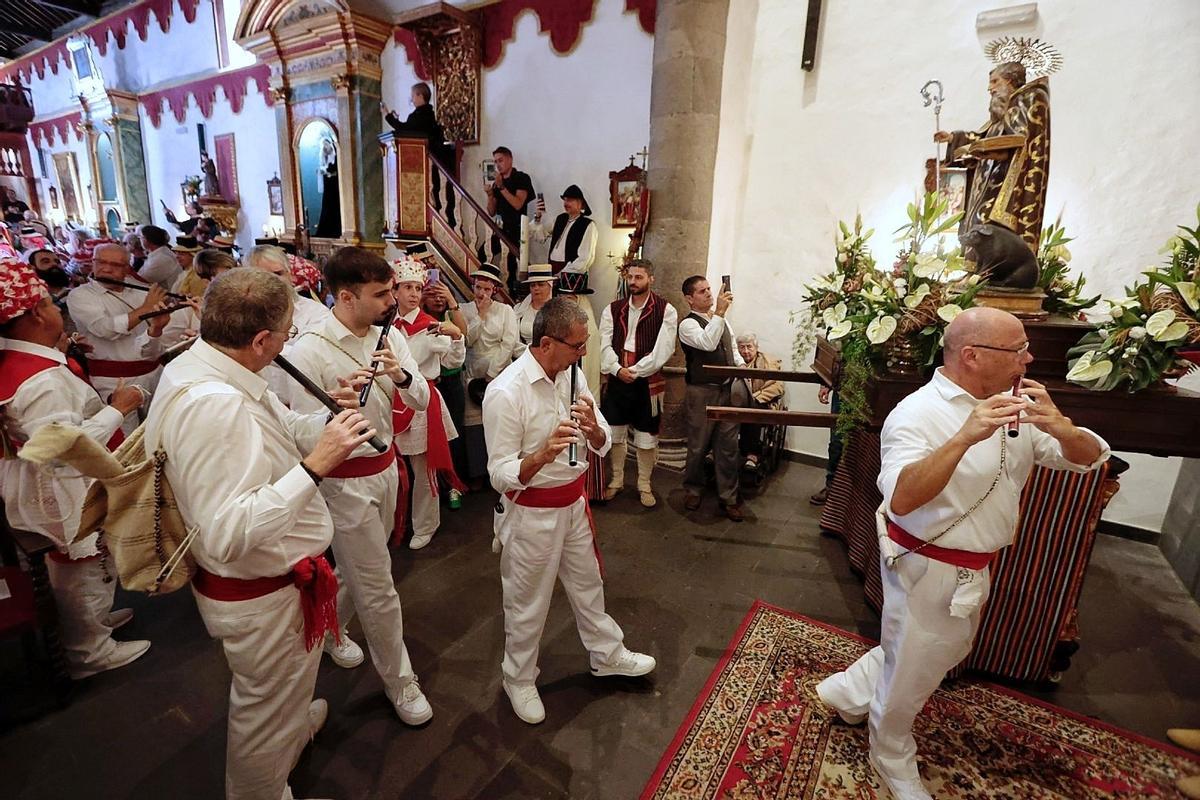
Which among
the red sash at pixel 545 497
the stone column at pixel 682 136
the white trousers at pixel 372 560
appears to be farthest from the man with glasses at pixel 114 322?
the stone column at pixel 682 136

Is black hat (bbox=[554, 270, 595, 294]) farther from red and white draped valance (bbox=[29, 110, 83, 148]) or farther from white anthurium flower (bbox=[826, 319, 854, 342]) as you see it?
red and white draped valance (bbox=[29, 110, 83, 148])

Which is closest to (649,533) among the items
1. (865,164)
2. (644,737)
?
(644,737)

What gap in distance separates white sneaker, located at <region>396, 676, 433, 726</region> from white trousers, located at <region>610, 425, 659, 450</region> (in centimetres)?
285

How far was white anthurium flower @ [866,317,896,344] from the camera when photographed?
2.85 meters

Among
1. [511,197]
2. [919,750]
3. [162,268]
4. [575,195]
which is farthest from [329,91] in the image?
[919,750]

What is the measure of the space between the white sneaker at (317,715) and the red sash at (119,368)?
346cm

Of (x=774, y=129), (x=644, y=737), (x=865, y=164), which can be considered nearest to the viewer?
(x=644, y=737)

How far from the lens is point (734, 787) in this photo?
238cm

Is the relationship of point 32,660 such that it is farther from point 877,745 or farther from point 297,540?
point 877,745

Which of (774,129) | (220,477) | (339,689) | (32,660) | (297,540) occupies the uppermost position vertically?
(774,129)

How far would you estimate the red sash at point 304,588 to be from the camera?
1757mm

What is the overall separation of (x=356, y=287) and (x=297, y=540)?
3.89 ft

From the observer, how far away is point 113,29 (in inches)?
543

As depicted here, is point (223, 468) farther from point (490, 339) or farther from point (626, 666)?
point (490, 339)
